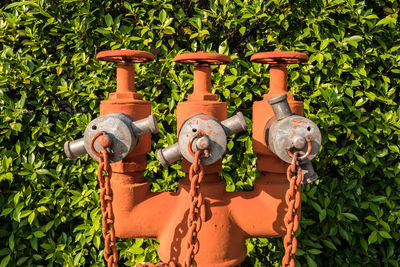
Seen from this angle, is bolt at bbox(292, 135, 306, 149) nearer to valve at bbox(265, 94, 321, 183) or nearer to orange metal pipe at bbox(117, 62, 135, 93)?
valve at bbox(265, 94, 321, 183)

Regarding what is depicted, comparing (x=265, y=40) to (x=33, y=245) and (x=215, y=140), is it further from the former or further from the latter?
(x=33, y=245)

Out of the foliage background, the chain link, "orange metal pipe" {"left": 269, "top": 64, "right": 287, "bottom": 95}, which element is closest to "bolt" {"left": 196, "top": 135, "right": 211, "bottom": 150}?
the chain link

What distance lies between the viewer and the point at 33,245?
1672mm

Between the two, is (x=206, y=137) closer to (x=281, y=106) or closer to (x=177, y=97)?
(x=281, y=106)

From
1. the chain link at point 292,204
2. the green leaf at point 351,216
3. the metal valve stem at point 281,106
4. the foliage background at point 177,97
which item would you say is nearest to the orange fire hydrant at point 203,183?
the metal valve stem at point 281,106

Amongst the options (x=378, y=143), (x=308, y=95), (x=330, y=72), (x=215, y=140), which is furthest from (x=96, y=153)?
(x=378, y=143)

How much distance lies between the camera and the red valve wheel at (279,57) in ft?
3.59

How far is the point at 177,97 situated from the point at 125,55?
58 centimetres

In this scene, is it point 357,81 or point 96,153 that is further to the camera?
point 357,81

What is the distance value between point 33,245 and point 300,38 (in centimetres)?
199

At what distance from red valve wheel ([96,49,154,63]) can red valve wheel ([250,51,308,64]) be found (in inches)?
17.5

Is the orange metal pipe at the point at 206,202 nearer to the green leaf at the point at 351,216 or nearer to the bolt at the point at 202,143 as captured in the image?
the bolt at the point at 202,143

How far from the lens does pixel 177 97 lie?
1618 mm

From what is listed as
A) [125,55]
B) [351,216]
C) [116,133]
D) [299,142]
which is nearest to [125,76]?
[125,55]
